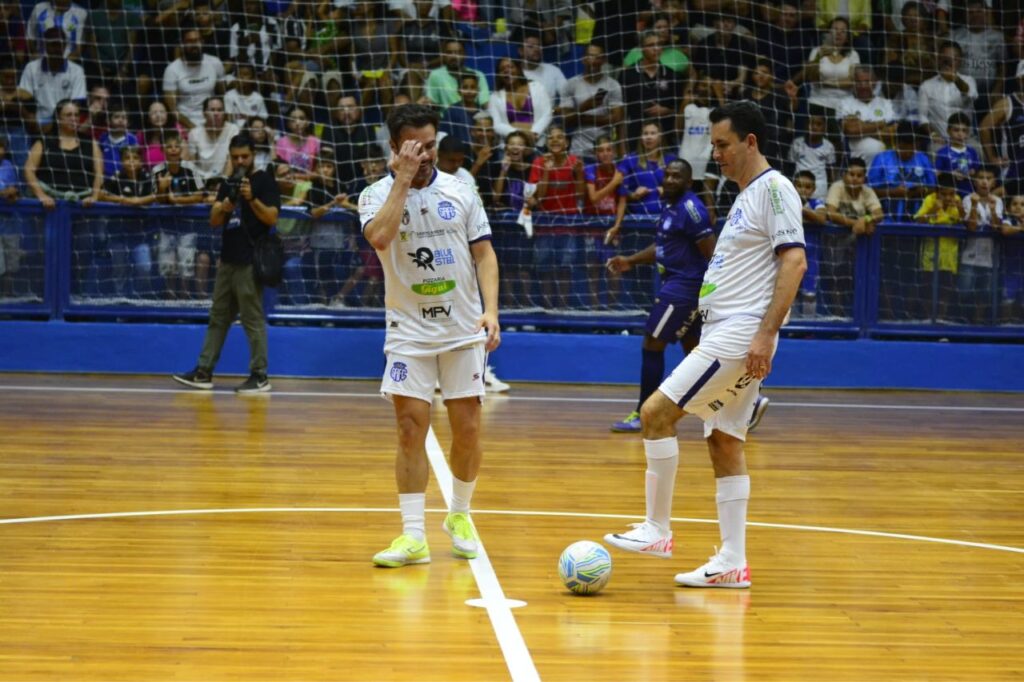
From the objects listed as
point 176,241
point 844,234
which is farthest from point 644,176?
point 176,241

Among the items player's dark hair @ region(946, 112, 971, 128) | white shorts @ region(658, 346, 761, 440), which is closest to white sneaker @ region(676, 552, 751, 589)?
white shorts @ region(658, 346, 761, 440)

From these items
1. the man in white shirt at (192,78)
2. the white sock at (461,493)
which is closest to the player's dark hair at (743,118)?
the white sock at (461,493)

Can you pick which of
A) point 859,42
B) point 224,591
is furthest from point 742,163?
point 859,42

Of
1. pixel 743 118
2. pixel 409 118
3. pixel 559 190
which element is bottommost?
pixel 559 190

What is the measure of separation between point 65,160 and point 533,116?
4.82 meters

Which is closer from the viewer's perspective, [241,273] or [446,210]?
[446,210]

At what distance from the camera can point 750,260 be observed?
5766 mm

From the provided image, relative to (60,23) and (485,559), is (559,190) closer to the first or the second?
(60,23)

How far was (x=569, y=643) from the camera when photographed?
4.93 m

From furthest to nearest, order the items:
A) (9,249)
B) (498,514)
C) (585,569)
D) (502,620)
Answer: (9,249) < (498,514) < (585,569) < (502,620)

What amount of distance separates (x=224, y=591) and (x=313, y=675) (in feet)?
3.96

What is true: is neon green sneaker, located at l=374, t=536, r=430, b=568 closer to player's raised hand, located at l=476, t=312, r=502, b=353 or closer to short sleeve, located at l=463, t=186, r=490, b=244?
player's raised hand, located at l=476, t=312, r=502, b=353

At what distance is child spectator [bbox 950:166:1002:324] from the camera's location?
14172mm

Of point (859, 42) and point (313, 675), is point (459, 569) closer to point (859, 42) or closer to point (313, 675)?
point (313, 675)
